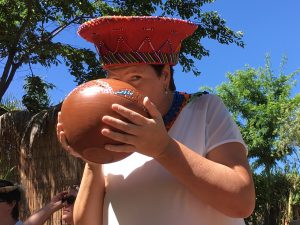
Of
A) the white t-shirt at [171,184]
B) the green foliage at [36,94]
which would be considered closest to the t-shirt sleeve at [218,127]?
the white t-shirt at [171,184]

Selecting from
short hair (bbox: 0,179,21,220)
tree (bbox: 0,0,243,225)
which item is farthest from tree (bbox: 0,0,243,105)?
short hair (bbox: 0,179,21,220)

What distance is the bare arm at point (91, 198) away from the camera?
1761mm

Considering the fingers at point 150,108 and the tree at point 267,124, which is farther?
the tree at point 267,124

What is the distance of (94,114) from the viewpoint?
143 centimetres

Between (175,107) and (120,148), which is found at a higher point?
(175,107)

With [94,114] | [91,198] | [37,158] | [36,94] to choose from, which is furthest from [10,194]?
[36,94]

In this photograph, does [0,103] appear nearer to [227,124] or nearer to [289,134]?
[227,124]

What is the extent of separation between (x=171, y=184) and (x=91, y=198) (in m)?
0.31

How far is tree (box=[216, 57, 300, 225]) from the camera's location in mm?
16156

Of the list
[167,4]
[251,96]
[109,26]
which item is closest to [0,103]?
[167,4]

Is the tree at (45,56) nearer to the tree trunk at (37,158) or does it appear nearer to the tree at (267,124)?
the tree trunk at (37,158)

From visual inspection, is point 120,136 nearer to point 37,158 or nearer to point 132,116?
point 132,116

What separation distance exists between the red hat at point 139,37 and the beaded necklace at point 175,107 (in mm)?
128

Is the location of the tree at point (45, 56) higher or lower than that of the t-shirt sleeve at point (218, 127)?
higher
